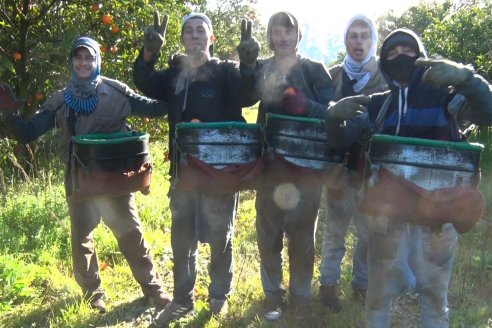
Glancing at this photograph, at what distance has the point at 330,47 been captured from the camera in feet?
490

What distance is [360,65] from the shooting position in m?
3.01

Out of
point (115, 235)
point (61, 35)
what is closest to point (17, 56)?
point (61, 35)

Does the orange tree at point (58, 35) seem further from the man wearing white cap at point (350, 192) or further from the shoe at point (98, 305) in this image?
the man wearing white cap at point (350, 192)

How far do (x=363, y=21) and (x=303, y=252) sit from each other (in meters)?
1.51

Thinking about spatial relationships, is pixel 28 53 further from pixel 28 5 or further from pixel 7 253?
pixel 7 253

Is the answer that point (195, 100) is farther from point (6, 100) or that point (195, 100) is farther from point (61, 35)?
point (61, 35)

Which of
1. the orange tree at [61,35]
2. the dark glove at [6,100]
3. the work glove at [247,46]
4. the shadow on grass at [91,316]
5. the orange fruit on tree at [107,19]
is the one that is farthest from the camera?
the orange tree at [61,35]

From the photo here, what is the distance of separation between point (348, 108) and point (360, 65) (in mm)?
904

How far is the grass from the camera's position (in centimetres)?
307

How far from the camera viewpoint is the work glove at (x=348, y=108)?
2.22 metres

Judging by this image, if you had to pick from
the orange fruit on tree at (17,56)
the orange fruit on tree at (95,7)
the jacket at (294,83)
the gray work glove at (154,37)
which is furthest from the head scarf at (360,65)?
the orange fruit on tree at (17,56)

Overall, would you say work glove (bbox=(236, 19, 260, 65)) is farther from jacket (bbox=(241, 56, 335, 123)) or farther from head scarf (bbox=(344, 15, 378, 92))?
head scarf (bbox=(344, 15, 378, 92))

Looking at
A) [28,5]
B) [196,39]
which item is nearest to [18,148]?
[28,5]

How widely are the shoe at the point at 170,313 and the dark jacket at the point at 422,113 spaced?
4.94 ft
